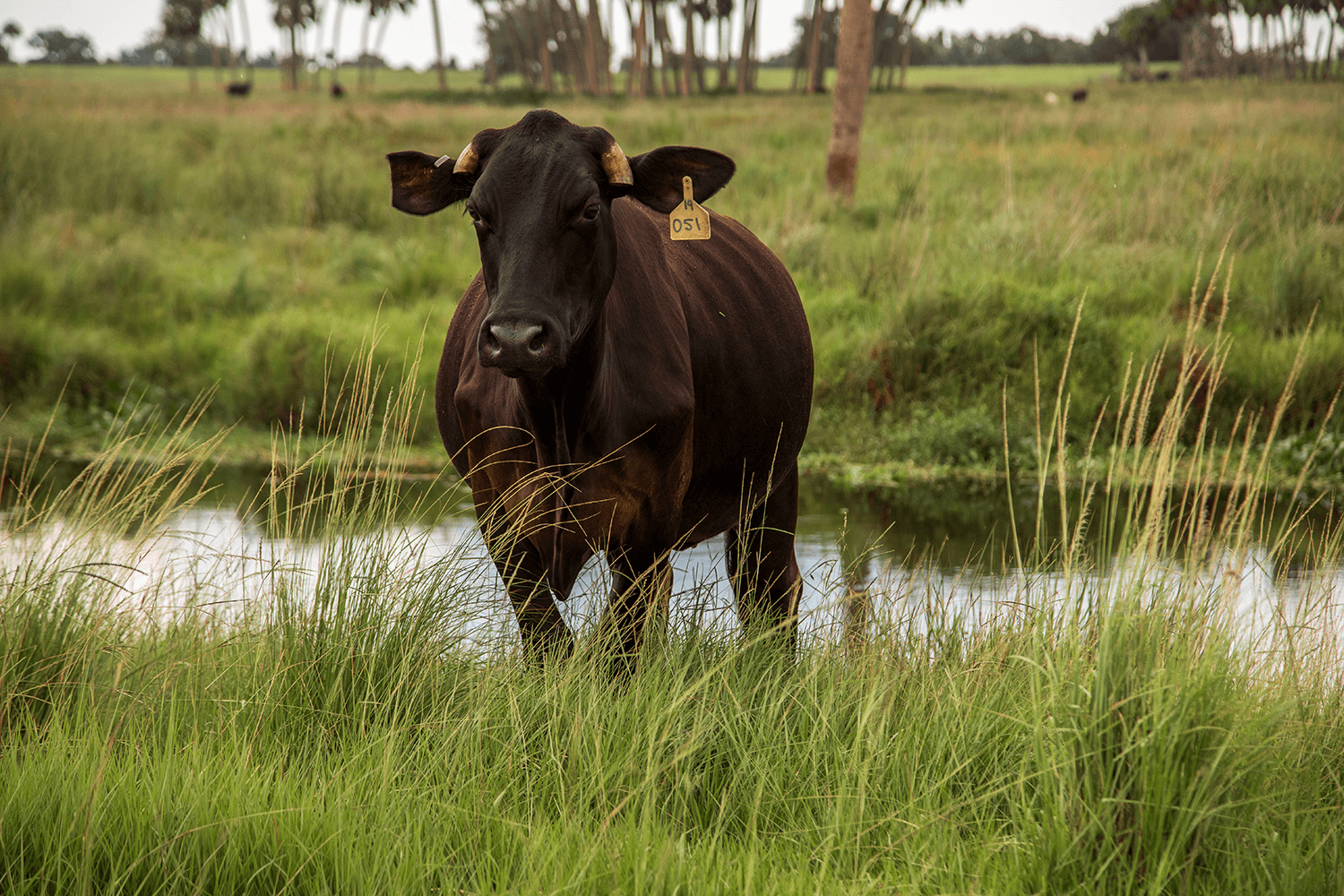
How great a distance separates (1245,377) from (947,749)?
7.28 metres

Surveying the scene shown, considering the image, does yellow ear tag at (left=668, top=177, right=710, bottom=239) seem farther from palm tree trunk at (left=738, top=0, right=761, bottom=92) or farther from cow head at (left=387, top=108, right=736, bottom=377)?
palm tree trunk at (left=738, top=0, right=761, bottom=92)

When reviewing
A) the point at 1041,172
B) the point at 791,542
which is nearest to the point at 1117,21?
the point at 1041,172

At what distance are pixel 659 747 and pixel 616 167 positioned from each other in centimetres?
179

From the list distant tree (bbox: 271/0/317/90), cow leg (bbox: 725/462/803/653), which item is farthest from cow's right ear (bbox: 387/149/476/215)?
distant tree (bbox: 271/0/317/90)

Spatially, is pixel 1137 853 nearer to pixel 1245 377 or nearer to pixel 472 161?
pixel 472 161

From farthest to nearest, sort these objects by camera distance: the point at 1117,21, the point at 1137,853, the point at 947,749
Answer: the point at 1117,21, the point at 947,749, the point at 1137,853

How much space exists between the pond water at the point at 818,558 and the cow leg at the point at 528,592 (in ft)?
0.21

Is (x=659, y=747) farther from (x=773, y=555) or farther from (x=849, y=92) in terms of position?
(x=849, y=92)

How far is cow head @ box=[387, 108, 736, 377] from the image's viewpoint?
3.21m

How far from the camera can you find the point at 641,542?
4027 millimetres

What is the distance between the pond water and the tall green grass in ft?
0.24

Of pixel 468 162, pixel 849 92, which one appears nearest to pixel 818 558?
pixel 468 162

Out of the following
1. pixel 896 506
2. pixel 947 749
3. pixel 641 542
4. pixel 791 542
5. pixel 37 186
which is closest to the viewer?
pixel 947 749

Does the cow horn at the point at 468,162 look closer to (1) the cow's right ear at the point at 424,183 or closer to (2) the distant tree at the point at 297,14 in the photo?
(1) the cow's right ear at the point at 424,183
